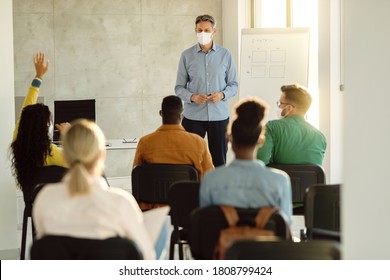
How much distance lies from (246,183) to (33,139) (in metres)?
1.57

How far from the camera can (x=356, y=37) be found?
2.04 meters

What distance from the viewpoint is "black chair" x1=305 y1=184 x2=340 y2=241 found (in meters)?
2.84

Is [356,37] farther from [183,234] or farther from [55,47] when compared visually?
[55,47]

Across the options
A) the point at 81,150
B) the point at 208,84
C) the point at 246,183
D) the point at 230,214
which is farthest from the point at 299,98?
the point at 208,84

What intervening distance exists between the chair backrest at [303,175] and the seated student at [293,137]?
213 millimetres

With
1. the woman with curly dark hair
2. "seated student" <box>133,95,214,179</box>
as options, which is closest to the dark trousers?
"seated student" <box>133,95,214,179</box>

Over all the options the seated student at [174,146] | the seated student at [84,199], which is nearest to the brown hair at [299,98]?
the seated student at [174,146]

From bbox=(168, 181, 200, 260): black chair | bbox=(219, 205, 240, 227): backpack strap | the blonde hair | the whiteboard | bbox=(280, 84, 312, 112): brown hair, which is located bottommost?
bbox=(168, 181, 200, 260): black chair

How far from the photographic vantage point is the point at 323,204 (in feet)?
9.41

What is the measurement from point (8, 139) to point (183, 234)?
1.44 m

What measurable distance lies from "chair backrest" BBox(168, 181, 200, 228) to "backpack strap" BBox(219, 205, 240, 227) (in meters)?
0.67

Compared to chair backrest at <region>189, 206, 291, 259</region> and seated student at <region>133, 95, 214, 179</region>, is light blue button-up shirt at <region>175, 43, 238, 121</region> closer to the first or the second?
seated student at <region>133, 95, 214, 179</region>

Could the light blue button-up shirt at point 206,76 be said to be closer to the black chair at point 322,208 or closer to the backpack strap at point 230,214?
the black chair at point 322,208
